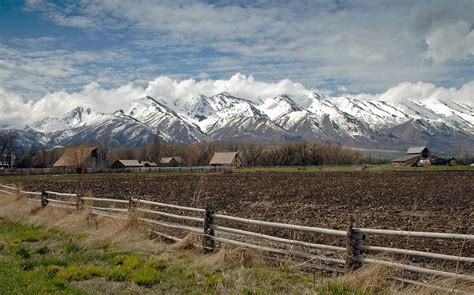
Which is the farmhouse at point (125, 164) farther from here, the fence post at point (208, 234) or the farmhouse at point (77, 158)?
the fence post at point (208, 234)

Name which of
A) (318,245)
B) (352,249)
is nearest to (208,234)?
(318,245)

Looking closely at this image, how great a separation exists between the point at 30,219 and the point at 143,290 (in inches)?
499

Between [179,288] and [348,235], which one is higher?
[348,235]

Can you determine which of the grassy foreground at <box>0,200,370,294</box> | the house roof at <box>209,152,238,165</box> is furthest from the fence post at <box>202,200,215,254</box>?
the house roof at <box>209,152,238,165</box>

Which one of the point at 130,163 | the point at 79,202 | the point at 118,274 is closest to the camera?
the point at 118,274

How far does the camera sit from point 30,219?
1973 centimetres

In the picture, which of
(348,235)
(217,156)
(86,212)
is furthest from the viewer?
(217,156)

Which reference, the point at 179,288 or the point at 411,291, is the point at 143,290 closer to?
the point at 179,288

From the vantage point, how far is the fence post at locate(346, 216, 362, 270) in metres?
9.85

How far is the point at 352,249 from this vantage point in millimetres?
9898

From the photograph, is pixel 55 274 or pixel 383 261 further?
pixel 55 274

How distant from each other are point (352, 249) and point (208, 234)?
4.61 meters

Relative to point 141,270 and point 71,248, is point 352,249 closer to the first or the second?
point 141,270

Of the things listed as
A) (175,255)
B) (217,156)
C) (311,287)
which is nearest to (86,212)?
(175,255)
